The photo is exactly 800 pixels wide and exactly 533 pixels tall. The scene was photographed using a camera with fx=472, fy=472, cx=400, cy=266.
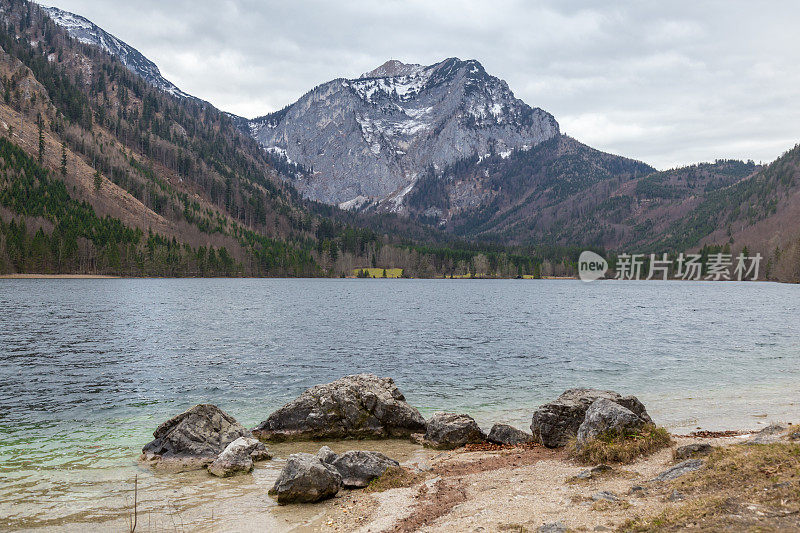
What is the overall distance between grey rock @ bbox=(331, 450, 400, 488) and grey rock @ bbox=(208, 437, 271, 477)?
382cm

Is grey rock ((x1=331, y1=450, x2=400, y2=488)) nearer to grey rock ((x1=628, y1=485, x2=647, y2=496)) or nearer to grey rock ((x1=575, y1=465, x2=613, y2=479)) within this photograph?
grey rock ((x1=575, y1=465, x2=613, y2=479))

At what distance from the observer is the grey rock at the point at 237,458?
18.1m

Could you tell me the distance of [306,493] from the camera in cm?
1523

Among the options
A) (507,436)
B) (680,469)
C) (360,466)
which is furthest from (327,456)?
(680,469)

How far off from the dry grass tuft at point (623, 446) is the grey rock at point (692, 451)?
1.40 m

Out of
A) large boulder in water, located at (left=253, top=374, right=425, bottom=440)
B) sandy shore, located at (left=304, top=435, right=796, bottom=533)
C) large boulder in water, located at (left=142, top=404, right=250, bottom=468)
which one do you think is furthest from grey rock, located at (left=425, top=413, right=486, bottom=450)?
large boulder in water, located at (left=142, top=404, right=250, bottom=468)

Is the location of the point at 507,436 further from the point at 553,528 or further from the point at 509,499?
the point at 553,528

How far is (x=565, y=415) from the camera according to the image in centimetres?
2014

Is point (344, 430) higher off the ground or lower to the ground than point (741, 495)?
lower

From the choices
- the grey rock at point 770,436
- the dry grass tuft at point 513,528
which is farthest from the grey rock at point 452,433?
the dry grass tuft at point 513,528

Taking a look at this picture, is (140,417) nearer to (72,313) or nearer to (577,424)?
(577,424)

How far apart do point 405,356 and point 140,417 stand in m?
26.0

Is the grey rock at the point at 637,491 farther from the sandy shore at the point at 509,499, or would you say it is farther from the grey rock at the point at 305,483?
the grey rock at the point at 305,483

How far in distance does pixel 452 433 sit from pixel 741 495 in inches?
516
